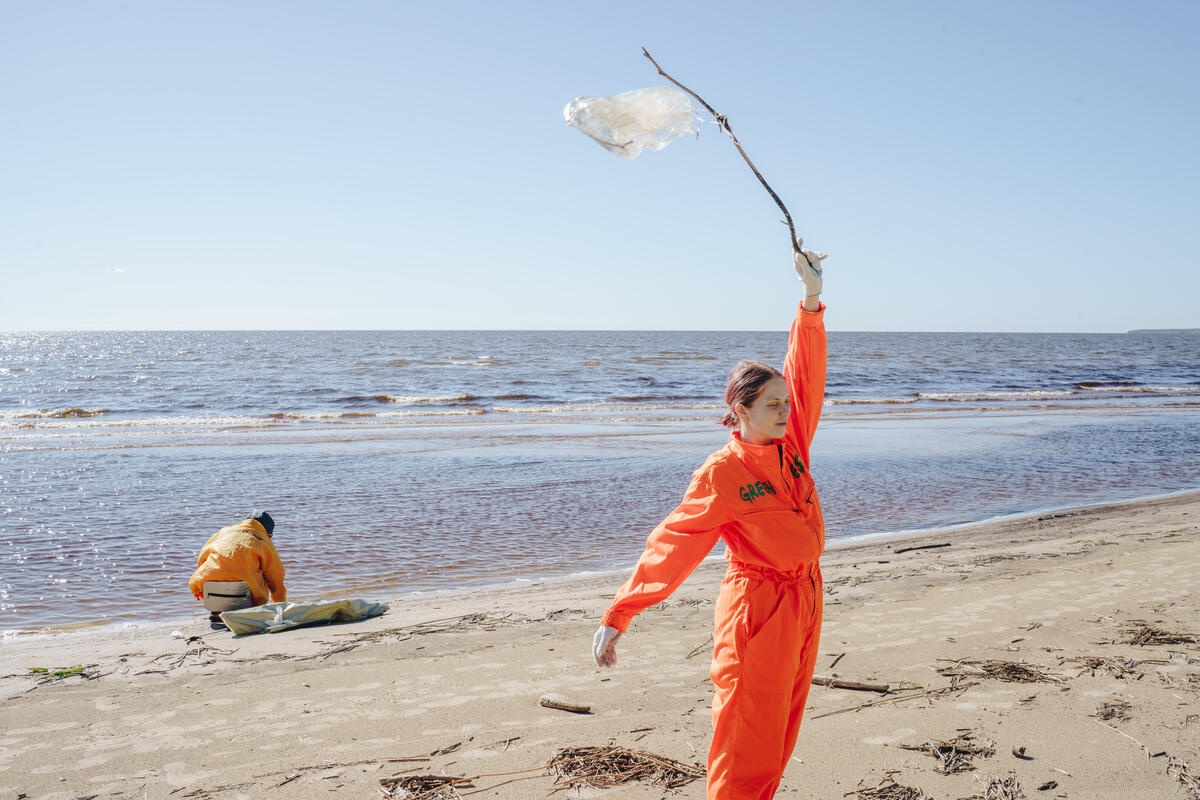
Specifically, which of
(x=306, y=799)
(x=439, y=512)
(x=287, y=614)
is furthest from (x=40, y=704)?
(x=439, y=512)

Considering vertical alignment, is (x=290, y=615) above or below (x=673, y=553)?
below

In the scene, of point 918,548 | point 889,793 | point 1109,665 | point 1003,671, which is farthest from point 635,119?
point 918,548

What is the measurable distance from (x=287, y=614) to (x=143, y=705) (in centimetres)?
154

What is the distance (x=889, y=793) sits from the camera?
10.5 feet

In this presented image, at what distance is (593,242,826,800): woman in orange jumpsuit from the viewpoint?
7.58 ft

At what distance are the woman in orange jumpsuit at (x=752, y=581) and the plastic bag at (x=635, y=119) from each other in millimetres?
866

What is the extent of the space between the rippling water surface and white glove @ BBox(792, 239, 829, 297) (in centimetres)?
570

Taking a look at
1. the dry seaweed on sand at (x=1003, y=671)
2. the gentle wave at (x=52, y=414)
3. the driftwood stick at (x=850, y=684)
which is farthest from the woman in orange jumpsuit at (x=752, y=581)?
the gentle wave at (x=52, y=414)

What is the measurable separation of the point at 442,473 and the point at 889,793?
11.1 meters

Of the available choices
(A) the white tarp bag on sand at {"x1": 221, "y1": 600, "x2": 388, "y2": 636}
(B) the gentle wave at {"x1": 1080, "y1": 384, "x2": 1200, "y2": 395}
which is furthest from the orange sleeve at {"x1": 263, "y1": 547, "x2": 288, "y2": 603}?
(B) the gentle wave at {"x1": 1080, "y1": 384, "x2": 1200, "y2": 395}

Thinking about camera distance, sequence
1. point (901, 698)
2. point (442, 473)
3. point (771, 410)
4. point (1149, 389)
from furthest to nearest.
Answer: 1. point (1149, 389)
2. point (442, 473)
3. point (901, 698)
4. point (771, 410)

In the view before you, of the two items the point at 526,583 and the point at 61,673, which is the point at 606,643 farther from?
the point at 526,583

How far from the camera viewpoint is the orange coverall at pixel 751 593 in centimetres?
231

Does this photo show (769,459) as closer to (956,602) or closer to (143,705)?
(143,705)
